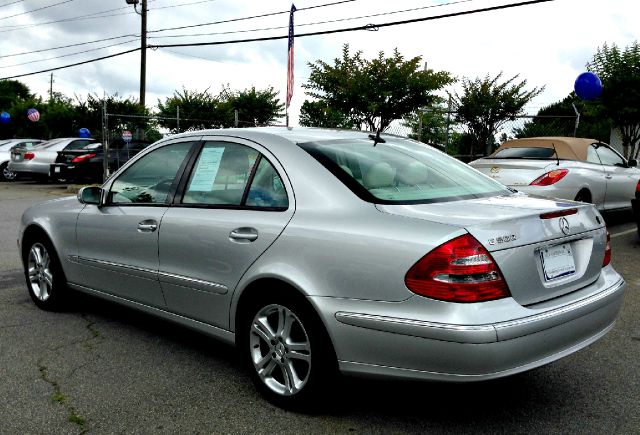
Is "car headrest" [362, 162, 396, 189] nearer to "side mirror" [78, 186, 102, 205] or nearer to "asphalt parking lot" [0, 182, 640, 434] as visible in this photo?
"asphalt parking lot" [0, 182, 640, 434]

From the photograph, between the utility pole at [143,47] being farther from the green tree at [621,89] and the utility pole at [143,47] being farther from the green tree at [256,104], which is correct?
the green tree at [621,89]

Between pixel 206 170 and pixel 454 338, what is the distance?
6.27ft

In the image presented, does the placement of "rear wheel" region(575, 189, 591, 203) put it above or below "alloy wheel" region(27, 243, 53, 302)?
above

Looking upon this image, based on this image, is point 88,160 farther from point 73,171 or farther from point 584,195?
point 584,195

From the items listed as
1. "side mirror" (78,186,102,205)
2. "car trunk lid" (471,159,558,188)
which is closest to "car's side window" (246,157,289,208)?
"side mirror" (78,186,102,205)

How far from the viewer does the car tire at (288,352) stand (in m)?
2.97

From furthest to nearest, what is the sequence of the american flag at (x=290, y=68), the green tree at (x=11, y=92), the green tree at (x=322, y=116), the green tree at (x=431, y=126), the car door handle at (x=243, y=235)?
the green tree at (x=11, y=92)
the green tree at (x=322, y=116)
the american flag at (x=290, y=68)
the green tree at (x=431, y=126)
the car door handle at (x=243, y=235)

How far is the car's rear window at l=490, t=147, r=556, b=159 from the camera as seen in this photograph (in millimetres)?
9273

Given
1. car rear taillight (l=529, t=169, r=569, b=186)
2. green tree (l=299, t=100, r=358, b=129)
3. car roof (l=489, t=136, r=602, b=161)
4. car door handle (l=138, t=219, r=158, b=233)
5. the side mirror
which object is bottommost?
car door handle (l=138, t=219, r=158, b=233)

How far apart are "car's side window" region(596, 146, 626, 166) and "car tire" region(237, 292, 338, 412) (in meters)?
8.11

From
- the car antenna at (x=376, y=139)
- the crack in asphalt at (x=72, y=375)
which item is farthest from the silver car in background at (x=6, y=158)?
the car antenna at (x=376, y=139)

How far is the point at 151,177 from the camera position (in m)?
4.21

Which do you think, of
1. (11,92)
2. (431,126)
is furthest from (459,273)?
(11,92)

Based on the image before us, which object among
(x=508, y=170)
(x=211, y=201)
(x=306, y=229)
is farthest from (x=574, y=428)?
(x=508, y=170)
